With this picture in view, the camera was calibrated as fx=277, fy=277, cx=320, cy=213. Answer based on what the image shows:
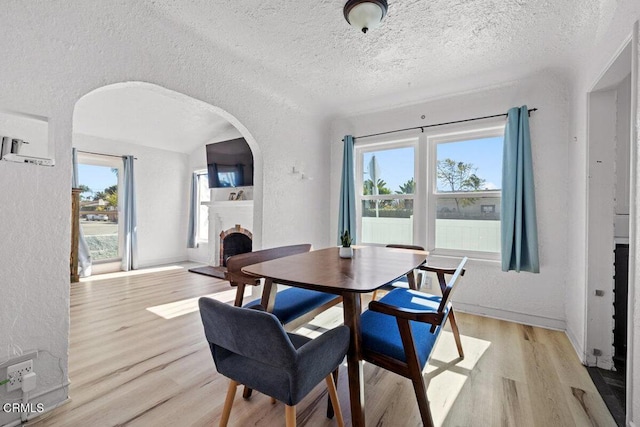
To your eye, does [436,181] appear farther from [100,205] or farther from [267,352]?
[100,205]

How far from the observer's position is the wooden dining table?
4.21 ft

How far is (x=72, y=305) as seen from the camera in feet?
10.6

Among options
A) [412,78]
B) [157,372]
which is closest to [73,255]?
[157,372]

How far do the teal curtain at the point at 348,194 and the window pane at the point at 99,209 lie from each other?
442 centimetres

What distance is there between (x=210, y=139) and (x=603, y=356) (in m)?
6.23

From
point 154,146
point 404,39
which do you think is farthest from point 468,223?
point 154,146

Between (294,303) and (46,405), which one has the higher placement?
(294,303)

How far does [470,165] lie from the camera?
3232mm

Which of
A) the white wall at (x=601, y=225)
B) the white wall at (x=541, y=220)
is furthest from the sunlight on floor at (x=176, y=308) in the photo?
the white wall at (x=601, y=225)

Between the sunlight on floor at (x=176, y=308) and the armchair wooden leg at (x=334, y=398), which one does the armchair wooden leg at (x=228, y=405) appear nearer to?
the armchair wooden leg at (x=334, y=398)

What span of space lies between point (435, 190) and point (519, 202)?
883mm

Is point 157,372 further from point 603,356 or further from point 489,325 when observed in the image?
point 603,356

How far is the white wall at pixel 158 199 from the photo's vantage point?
17.6 ft

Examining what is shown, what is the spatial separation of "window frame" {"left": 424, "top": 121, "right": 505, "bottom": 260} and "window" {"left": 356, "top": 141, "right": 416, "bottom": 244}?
0.69 feet
